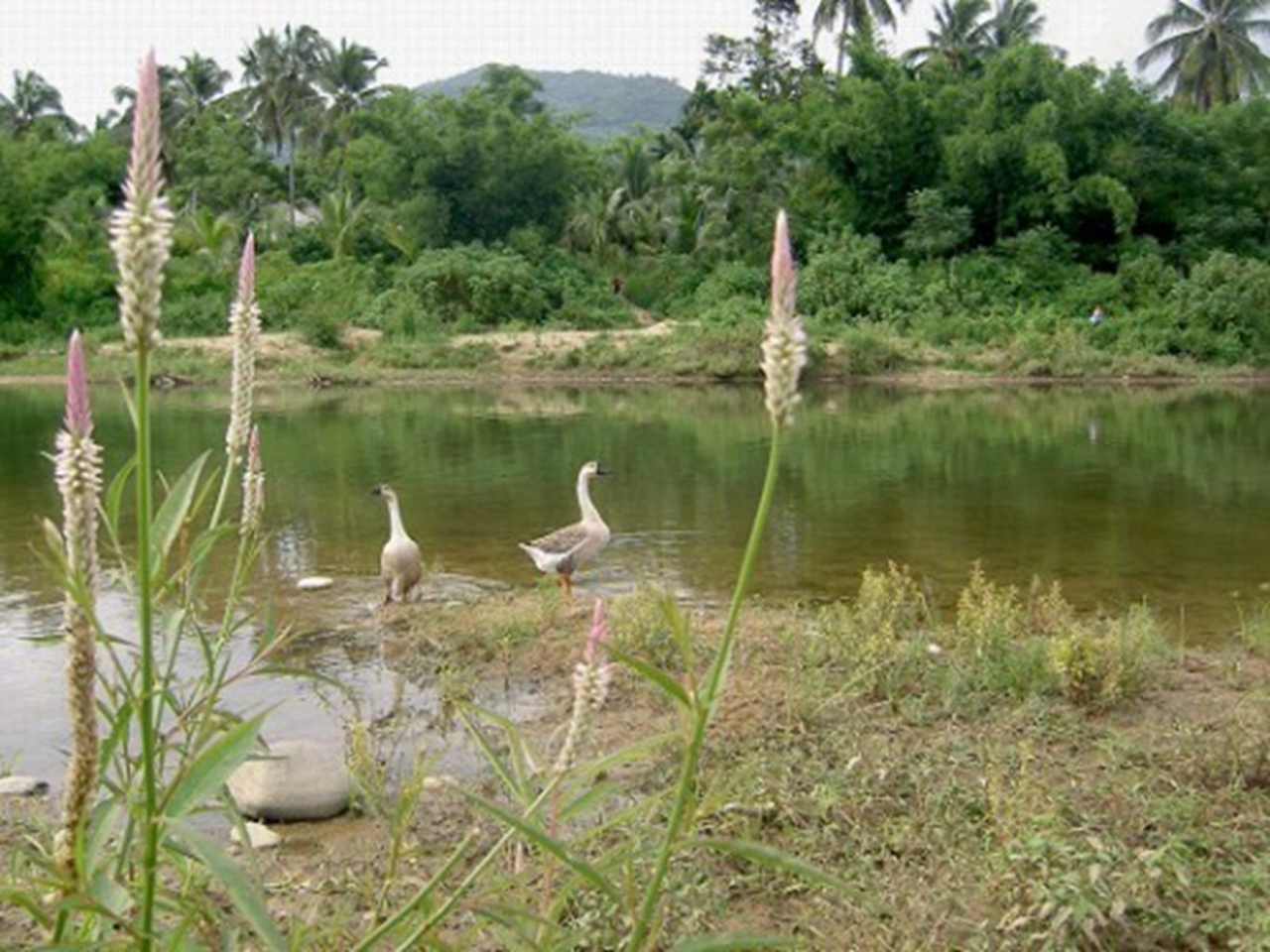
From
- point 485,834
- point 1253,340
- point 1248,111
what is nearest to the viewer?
point 485,834

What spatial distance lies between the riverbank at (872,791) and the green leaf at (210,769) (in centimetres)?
40

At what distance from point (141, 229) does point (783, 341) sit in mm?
599

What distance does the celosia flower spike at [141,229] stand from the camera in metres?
1.19

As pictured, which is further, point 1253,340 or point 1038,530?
point 1253,340

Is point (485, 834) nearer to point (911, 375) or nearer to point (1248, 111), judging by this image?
point (911, 375)

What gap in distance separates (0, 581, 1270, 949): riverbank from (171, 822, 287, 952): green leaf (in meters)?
0.30

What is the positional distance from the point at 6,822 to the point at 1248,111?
4519cm

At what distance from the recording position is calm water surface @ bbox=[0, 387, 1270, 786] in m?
11.9

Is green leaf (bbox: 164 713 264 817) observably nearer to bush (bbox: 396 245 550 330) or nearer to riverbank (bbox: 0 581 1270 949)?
riverbank (bbox: 0 581 1270 949)

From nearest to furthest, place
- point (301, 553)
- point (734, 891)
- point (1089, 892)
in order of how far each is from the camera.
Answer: point (1089, 892)
point (734, 891)
point (301, 553)

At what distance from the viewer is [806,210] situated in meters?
45.3


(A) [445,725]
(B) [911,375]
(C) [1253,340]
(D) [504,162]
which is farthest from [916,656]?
(D) [504,162]

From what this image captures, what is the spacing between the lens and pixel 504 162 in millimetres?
46406

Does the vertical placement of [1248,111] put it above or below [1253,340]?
above
